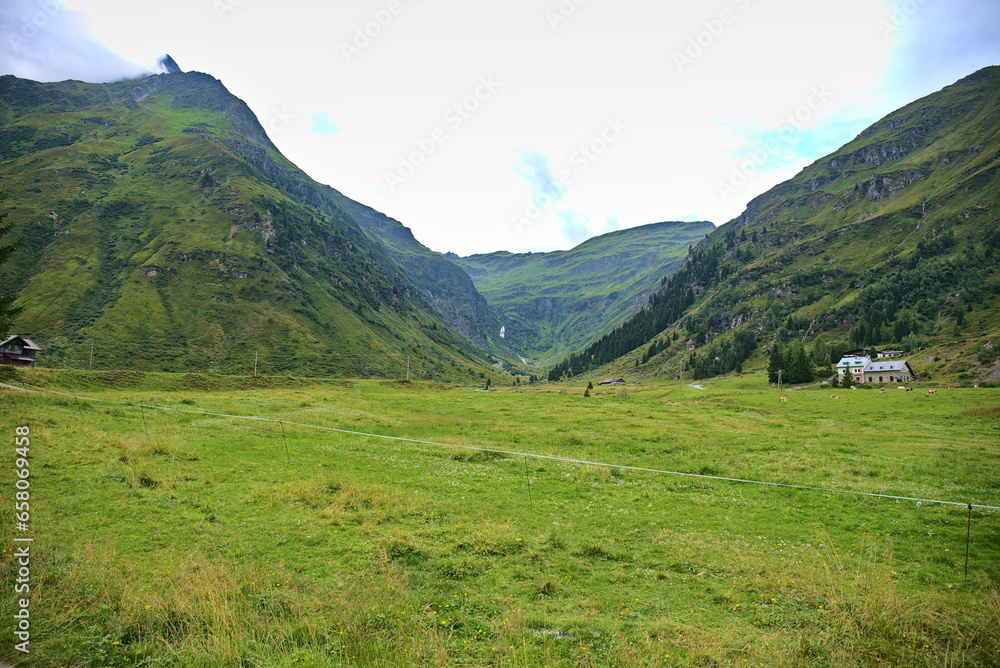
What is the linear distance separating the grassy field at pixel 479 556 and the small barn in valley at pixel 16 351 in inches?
2958

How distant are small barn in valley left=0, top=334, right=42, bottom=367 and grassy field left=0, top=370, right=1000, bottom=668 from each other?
7512 cm

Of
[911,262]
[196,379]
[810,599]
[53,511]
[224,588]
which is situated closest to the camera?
[224,588]

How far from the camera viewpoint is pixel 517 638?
829 centimetres

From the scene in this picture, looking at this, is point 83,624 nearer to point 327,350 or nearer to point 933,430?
point 933,430

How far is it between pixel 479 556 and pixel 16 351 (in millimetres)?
111418

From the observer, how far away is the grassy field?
26.7ft

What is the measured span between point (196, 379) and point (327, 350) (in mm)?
125834

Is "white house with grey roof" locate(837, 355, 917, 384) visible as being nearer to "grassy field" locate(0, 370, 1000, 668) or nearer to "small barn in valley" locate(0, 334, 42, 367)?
"grassy field" locate(0, 370, 1000, 668)

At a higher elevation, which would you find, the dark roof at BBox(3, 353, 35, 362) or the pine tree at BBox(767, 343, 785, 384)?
the pine tree at BBox(767, 343, 785, 384)

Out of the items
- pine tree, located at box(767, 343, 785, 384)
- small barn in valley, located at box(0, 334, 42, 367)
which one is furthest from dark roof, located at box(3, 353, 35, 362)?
pine tree, located at box(767, 343, 785, 384)

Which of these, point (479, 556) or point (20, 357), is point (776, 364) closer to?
point (479, 556)

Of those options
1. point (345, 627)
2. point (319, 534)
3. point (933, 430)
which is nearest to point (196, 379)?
point (319, 534)

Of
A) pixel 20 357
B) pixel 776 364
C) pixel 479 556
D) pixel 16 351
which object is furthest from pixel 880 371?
pixel 16 351

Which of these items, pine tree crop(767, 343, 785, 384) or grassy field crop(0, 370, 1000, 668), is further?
pine tree crop(767, 343, 785, 384)
